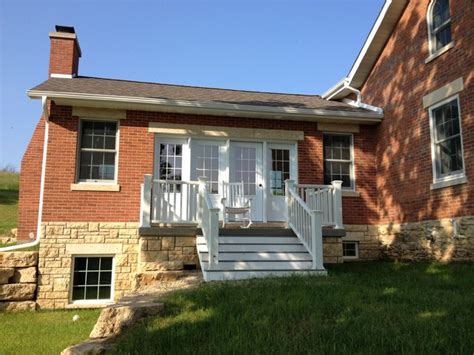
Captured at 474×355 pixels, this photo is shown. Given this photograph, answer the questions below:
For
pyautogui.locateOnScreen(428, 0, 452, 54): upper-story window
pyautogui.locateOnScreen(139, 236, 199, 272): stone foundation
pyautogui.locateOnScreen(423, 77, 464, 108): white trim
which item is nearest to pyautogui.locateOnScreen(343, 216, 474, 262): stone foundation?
pyautogui.locateOnScreen(423, 77, 464, 108): white trim

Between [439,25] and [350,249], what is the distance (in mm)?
5564

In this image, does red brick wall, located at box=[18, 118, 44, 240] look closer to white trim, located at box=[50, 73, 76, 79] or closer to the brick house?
the brick house

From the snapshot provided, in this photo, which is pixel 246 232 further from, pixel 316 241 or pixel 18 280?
pixel 18 280

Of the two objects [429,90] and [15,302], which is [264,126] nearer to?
[429,90]

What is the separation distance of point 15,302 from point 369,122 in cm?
905

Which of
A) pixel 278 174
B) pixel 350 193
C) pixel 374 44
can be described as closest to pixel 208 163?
pixel 278 174

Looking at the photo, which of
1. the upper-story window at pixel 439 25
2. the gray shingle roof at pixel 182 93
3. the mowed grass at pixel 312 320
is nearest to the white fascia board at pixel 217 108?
the gray shingle roof at pixel 182 93

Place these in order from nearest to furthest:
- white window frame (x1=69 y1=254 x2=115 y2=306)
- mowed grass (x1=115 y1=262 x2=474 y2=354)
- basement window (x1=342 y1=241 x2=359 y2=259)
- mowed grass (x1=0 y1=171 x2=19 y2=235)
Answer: mowed grass (x1=115 y1=262 x2=474 y2=354)
white window frame (x1=69 y1=254 x2=115 y2=306)
basement window (x1=342 y1=241 x2=359 y2=259)
mowed grass (x1=0 y1=171 x2=19 y2=235)

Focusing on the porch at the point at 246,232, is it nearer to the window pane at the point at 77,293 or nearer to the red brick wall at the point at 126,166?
the red brick wall at the point at 126,166

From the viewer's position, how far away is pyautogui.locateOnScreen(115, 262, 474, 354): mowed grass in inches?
156

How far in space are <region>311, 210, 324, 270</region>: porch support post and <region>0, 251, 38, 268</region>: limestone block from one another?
18.4 ft

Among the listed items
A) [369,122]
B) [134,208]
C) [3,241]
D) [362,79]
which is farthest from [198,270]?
[3,241]

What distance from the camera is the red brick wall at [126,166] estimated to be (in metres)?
9.57

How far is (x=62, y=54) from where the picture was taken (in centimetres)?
1217
